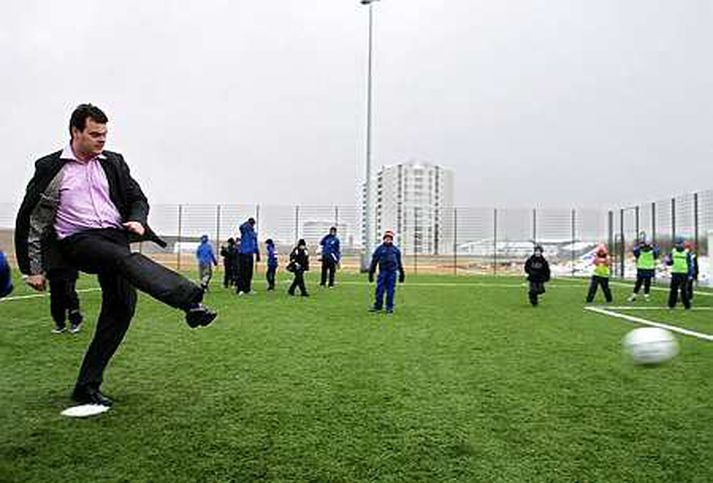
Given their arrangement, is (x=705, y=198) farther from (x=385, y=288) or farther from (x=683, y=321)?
(x=385, y=288)

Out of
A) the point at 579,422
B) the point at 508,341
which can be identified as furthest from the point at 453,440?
the point at 508,341

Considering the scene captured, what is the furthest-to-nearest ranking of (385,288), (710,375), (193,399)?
1. (385,288)
2. (710,375)
3. (193,399)

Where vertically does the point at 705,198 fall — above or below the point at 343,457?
above

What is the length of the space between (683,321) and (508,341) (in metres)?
5.28

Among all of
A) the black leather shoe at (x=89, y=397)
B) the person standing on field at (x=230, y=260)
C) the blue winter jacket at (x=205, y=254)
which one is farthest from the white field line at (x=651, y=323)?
the blue winter jacket at (x=205, y=254)

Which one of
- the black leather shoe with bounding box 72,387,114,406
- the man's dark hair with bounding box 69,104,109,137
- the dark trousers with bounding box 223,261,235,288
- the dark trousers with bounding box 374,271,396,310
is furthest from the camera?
the dark trousers with bounding box 223,261,235,288

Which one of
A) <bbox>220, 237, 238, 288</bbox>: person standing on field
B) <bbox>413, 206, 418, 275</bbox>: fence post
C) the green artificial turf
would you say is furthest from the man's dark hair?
<bbox>413, 206, 418, 275</bbox>: fence post

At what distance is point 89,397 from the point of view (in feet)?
15.4

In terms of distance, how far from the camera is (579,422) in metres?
4.43

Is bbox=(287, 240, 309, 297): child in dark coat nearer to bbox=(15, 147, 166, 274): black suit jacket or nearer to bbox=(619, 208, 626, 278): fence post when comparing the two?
bbox=(15, 147, 166, 274): black suit jacket

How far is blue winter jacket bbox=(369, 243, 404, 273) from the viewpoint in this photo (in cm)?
1352

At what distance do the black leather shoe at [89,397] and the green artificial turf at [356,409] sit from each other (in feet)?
0.40

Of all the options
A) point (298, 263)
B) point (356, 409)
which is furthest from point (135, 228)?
point (298, 263)

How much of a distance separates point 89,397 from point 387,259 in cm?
932
